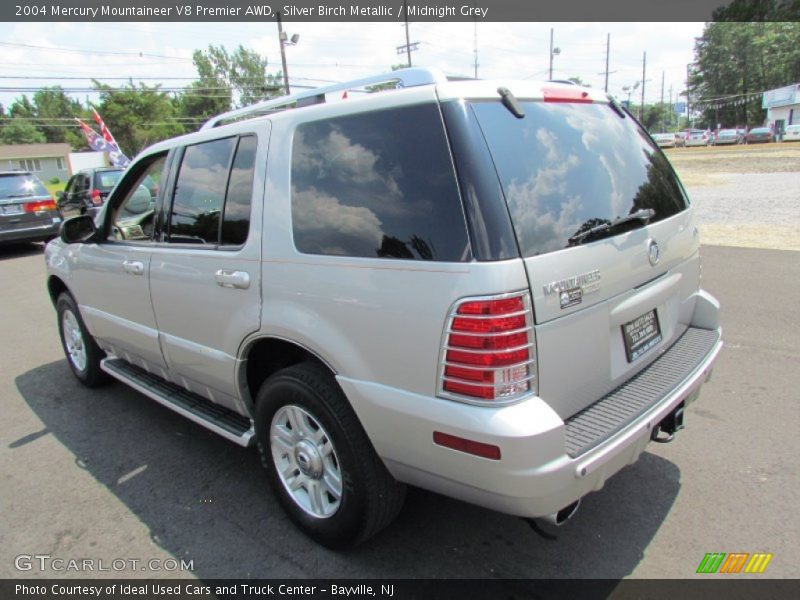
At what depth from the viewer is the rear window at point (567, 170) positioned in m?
2.15

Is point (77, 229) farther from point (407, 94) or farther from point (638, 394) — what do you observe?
point (638, 394)

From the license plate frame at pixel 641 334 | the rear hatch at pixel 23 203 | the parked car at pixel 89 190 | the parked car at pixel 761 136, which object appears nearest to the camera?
the license plate frame at pixel 641 334

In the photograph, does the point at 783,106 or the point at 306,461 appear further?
the point at 783,106

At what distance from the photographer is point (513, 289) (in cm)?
199

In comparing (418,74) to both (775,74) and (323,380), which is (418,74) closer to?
(323,380)

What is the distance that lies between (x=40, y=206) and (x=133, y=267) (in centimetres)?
1125

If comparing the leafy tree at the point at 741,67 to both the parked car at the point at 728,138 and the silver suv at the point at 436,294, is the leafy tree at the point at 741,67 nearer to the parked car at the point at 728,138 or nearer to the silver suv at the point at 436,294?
the parked car at the point at 728,138

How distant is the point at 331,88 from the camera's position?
2.71 metres

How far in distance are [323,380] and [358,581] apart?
2.98 feet

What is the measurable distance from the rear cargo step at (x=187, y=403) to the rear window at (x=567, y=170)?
1874 mm

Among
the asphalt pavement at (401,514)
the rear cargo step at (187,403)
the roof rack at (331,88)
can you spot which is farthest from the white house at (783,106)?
the rear cargo step at (187,403)

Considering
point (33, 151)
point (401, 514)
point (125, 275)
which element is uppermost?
point (33, 151)

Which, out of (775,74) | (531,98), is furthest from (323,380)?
(775,74)

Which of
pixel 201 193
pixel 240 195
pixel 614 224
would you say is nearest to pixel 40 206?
pixel 201 193
